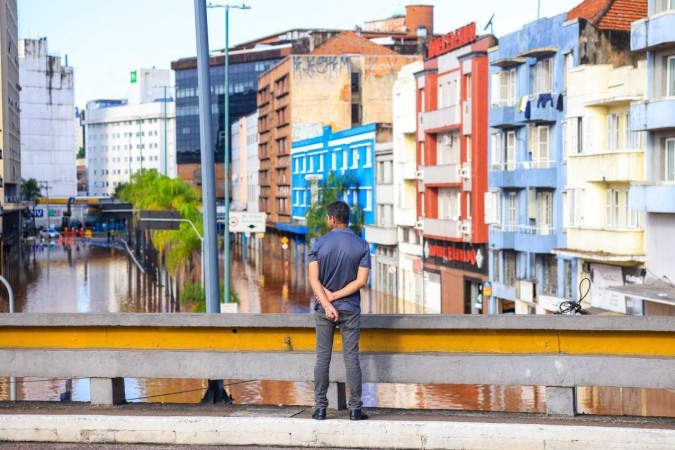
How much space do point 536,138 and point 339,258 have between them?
3976 centimetres

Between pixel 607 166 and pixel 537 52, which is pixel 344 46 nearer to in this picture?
pixel 537 52

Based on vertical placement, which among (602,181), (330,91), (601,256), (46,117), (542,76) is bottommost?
(601,256)

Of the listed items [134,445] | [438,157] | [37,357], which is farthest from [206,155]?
[438,157]

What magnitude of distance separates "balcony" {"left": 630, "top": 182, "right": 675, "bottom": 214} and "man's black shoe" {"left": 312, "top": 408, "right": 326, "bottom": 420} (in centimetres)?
2901

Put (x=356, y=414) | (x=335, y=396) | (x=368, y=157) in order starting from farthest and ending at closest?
(x=368, y=157)
(x=335, y=396)
(x=356, y=414)

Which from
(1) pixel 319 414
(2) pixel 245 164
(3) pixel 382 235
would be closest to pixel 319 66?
(3) pixel 382 235

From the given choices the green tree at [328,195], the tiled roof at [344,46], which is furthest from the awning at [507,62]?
the tiled roof at [344,46]

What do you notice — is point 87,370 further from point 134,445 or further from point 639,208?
point 639,208

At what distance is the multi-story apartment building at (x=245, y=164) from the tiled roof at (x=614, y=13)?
8517cm

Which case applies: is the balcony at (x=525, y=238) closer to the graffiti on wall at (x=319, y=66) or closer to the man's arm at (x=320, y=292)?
the man's arm at (x=320, y=292)

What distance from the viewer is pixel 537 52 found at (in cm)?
4750

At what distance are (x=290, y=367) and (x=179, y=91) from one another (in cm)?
18735

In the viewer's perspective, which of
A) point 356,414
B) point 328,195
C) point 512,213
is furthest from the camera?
point 328,195

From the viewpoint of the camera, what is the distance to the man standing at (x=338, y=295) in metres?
10.4
